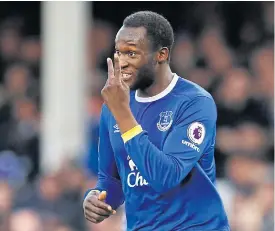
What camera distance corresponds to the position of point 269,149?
10.7 m

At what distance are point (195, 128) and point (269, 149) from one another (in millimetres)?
5665

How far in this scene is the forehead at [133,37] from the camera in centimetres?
516

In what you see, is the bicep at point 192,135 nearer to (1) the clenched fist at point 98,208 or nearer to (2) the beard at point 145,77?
(2) the beard at point 145,77

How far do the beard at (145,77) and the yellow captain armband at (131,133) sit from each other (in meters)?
Result: 0.30

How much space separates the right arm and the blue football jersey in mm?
145

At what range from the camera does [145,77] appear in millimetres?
5246

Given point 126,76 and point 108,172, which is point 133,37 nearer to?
point 126,76

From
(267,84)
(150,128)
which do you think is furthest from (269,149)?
(150,128)

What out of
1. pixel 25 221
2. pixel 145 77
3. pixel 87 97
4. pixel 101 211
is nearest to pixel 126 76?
pixel 145 77

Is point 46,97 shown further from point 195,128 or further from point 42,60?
point 195,128

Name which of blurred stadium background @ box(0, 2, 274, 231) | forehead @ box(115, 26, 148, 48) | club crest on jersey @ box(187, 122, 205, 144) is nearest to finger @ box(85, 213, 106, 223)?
club crest on jersey @ box(187, 122, 205, 144)

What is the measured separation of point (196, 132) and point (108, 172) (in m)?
0.69

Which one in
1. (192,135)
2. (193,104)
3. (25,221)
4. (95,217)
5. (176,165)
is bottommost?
(25,221)

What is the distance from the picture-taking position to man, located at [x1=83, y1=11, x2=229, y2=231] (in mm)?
5012
